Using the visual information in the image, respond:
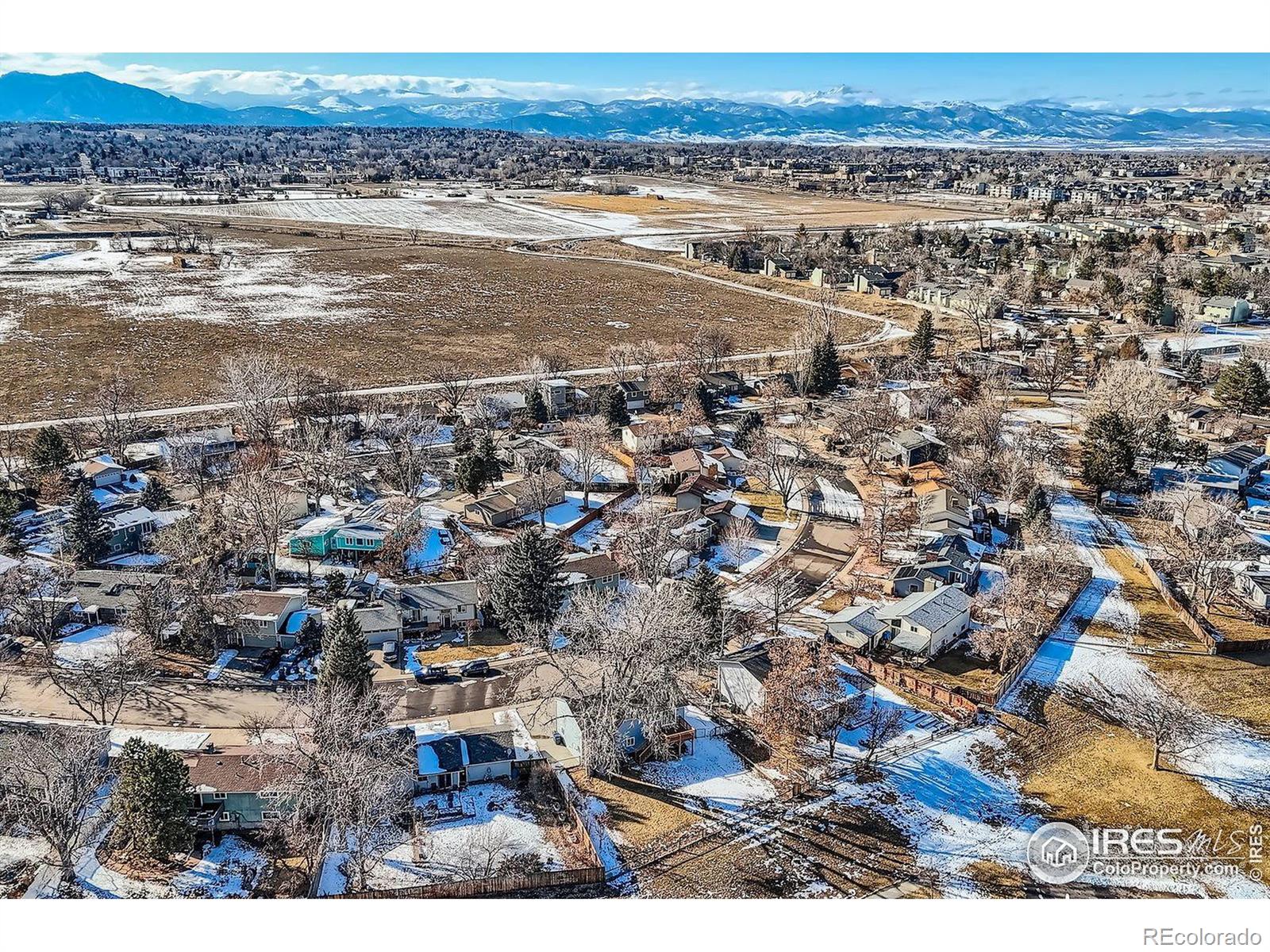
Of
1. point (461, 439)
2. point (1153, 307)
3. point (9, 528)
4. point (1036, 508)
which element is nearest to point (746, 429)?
point (461, 439)

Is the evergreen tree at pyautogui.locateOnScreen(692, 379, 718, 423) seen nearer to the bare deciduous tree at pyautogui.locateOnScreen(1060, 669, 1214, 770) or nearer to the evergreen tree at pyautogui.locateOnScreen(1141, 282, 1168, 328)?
the bare deciduous tree at pyautogui.locateOnScreen(1060, 669, 1214, 770)

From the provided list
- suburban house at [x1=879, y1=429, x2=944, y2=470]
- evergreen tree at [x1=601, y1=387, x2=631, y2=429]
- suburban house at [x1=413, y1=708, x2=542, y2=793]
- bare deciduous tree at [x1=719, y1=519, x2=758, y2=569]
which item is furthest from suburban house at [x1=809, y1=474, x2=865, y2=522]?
suburban house at [x1=413, y1=708, x2=542, y2=793]

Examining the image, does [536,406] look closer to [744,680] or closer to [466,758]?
[744,680]

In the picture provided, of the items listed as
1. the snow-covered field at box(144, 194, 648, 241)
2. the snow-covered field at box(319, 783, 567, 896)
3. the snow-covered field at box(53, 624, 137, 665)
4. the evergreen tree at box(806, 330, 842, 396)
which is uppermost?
the snow-covered field at box(144, 194, 648, 241)

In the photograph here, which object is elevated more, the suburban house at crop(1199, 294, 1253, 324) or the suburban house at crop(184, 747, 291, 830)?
the suburban house at crop(1199, 294, 1253, 324)

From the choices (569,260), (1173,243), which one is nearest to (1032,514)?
(569,260)

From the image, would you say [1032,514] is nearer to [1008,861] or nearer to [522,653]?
[1008,861]
